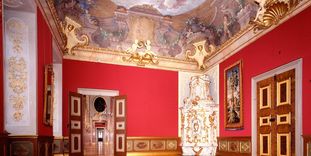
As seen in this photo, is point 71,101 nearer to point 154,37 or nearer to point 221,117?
point 154,37

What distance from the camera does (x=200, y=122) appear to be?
12.7 metres

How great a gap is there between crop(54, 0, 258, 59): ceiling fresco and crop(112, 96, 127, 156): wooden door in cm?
235

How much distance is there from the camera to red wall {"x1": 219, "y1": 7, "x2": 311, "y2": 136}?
23.2 ft

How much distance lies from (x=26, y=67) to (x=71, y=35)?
17.4 feet

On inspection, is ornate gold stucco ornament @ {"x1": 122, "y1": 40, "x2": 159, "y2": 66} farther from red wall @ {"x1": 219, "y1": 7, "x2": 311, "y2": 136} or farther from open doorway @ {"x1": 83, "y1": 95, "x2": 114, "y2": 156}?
open doorway @ {"x1": 83, "y1": 95, "x2": 114, "y2": 156}

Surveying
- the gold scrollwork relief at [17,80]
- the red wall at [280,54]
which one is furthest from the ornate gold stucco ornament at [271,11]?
the gold scrollwork relief at [17,80]

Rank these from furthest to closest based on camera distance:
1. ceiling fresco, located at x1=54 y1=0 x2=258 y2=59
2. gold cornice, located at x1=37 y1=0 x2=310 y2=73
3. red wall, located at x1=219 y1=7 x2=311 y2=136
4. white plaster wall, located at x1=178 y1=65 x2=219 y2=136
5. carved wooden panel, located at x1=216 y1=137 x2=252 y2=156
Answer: white plaster wall, located at x1=178 y1=65 x2=219 y2=136
ceiling fresco, located at x1=54 y1=0 x2=258 y2=59
carved wooden panel, located at x1=216 y1=137 x2=252 y2=156
gold cornice, located at x1=37 y1=0 x2=310 y2=73
red wall, located at x1=219 y1=7 x2=311 y2=136

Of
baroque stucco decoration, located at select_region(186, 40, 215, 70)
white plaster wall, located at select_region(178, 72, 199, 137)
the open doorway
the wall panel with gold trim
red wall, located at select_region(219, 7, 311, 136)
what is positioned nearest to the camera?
red wall, located at select_region(219, 7, 311, 136)

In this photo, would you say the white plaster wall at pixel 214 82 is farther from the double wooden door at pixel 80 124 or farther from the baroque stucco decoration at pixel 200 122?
the double wooden door at pixel 80 124

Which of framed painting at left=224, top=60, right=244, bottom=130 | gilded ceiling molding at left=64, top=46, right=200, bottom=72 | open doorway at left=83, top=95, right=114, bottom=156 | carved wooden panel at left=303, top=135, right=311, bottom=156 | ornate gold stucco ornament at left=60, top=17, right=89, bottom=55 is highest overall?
ornate gold stucco ornament at left=60, top=17, right=89, bottom=55

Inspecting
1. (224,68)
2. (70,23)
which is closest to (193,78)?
(224,68)

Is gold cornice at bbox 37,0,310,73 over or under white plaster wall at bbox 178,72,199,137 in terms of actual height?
over

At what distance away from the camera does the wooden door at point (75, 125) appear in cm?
1121

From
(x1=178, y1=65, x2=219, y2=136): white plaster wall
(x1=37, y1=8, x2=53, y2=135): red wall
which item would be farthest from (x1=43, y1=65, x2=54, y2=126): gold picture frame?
(x1=178, y1=65, x2=219, y2=136): white plaster wall
